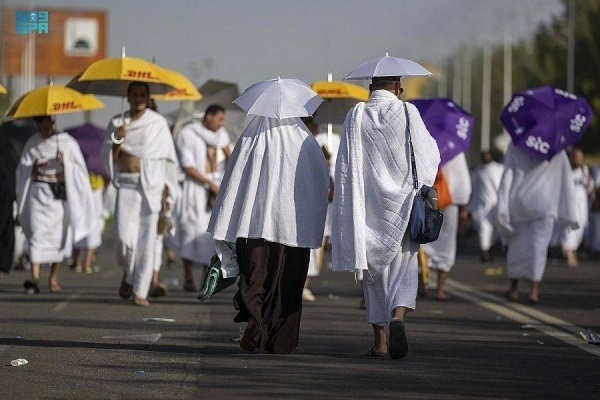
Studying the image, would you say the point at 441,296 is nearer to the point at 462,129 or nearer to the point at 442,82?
the point at 462,129

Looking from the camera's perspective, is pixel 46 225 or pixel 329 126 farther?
pixel 46 225

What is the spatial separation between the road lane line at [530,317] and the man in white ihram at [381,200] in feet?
5.36

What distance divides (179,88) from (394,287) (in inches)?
239

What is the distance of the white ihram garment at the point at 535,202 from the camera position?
17906mm

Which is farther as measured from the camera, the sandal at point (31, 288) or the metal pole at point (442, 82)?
the metal pole at point (442, 82)

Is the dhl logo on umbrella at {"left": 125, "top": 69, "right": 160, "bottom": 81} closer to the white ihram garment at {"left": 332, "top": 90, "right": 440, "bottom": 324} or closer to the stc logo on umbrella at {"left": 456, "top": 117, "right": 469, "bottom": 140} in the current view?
the stc logo on umbrella at {"left": 456, "top": 117, "right": 469, "bottom": 140}

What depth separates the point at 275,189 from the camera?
39.0 feet

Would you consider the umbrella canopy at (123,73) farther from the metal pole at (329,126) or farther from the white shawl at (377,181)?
the white shawl at (377,181)

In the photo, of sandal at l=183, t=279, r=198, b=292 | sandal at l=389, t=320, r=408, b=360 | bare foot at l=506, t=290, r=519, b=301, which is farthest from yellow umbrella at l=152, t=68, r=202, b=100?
sandal at l=389, t=320, r=408, b=360

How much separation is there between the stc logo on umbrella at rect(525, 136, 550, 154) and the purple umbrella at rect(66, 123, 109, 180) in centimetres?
1009

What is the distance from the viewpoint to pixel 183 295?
18.3m

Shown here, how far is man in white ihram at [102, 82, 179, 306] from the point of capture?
16.3 m

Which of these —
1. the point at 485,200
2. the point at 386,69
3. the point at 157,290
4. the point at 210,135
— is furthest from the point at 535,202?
the point at 485,200

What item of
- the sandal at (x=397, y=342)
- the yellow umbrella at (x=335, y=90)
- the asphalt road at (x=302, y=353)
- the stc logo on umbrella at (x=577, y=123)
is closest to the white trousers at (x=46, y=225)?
the asphalt road at (x=302, y=353)
